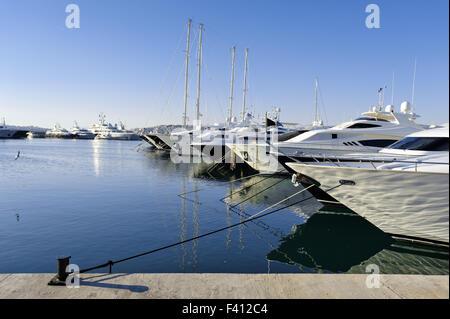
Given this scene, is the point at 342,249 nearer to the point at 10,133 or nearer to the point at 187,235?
the point at 187,235

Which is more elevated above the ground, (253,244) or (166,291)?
(166,291)

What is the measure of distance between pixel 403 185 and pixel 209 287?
14.1ft

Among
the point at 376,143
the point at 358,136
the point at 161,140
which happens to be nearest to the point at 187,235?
the point at 358,136

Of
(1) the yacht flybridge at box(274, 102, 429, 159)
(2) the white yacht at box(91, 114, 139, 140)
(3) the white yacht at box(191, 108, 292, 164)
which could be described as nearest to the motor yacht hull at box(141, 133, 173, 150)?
(3) the white yacht at box(191, 108, 292, 164)

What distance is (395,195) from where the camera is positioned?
650 cm

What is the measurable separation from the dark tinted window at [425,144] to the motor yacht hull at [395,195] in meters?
0.45

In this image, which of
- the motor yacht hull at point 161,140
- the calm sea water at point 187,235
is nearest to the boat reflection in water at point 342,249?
the calm sea water at point 187,235

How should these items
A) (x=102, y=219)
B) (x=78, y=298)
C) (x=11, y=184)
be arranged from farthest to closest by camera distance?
(x=11, y=184), (x=102, y=219), (x=78, y=298)

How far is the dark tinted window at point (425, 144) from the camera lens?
4.41 metres

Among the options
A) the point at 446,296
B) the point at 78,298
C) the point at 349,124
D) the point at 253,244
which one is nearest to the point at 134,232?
the point at 253,244

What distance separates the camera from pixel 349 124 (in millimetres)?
21297

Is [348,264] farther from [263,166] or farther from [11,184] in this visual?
[11,184]
